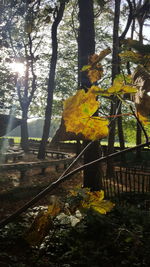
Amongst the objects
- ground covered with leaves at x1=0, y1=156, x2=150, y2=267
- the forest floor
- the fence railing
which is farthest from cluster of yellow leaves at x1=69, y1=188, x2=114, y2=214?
the forest floor

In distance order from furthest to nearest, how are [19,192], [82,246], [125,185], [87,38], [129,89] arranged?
1. [125,185]
2. [19,192]
3. [87,38]
4. [82,246]
5. [129,89]

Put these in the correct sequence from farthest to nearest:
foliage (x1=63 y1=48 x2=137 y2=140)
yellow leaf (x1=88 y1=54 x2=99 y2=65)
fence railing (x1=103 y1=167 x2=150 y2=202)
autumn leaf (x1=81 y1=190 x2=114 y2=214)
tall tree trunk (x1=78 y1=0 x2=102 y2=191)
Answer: tall tree trunk (x1=78 y1=0 x2=102 y2=191) < fence railing (x1=103 y1=167 x2=150 y2=202) < autumn leaf (x1=81 y1=190 x2=114 y2=214) < yellow leaf (x1=88 y1=54 x2=99 y2=65) < foliage (x1=63 y1=48 x2=137 y2=140)

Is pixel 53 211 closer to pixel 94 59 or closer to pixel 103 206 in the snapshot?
pixel 103 206

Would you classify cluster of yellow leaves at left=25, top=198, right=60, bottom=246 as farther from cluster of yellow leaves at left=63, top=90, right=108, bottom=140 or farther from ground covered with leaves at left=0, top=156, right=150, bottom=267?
ground covered with leaves at left=0, top=156, right=150, bottom=267

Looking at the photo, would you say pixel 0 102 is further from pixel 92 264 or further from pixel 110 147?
pixel 92 264

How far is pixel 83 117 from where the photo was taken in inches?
33.8

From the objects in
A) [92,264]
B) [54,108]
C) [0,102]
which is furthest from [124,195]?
[54,108]

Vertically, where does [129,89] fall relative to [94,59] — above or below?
below

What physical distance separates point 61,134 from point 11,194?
259 inches

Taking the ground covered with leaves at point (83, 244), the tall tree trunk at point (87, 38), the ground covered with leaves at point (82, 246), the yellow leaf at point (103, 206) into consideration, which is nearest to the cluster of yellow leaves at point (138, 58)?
the yellow leaf at point (103, 206)

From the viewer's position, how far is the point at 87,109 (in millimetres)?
853

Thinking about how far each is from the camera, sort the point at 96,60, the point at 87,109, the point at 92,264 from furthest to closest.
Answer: the point at 92,264, the point at 96,60, the point at 87,109

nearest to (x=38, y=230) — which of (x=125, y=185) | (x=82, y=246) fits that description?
(x=82, y=246)

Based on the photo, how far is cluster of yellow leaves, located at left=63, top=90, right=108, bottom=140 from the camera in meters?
0.86
